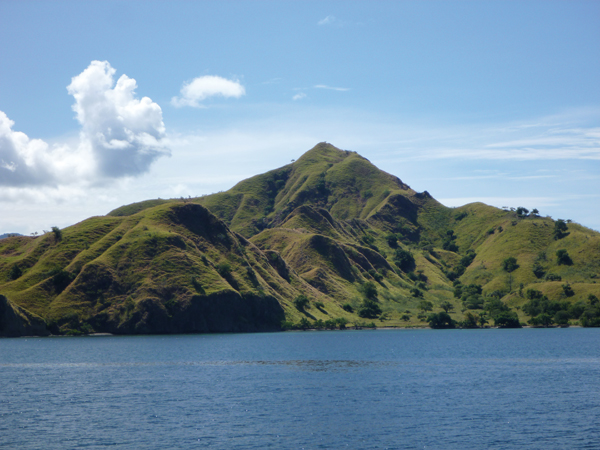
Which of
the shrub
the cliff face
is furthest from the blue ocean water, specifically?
the shrub

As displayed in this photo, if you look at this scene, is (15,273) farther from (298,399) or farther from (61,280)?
(298,399)

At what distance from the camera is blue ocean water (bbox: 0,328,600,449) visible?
166ft

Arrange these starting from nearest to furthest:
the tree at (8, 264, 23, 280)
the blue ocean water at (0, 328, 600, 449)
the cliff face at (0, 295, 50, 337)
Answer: the blue ocean water at (0, 328, 600, 449)
the cliff face at (0, 295, 50, 337)
the tree at (8, 264, 23, 280)

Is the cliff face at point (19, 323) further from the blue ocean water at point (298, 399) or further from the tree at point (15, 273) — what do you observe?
the blue ocean water at point (298, 399)

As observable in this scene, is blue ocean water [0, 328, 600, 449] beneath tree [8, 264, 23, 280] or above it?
beneath

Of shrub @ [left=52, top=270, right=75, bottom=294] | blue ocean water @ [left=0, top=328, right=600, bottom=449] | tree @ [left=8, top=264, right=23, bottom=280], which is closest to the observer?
blue ocean water @ [left=0, top=328, right=600, bottom=449]

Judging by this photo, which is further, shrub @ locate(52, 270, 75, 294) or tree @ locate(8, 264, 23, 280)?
tree @ locate(8, 264, 23, 280)

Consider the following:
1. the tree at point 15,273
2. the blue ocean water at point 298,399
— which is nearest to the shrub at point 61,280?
the tree at point 15,273

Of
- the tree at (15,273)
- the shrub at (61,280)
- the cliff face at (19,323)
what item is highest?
the tree at (15,273)

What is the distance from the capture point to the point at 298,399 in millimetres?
70125

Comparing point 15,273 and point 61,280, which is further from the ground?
point 15,273

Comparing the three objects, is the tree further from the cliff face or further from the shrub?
the cliff face

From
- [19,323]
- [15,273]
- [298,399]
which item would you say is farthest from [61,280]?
[298,399]

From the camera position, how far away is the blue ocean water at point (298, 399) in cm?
5053
